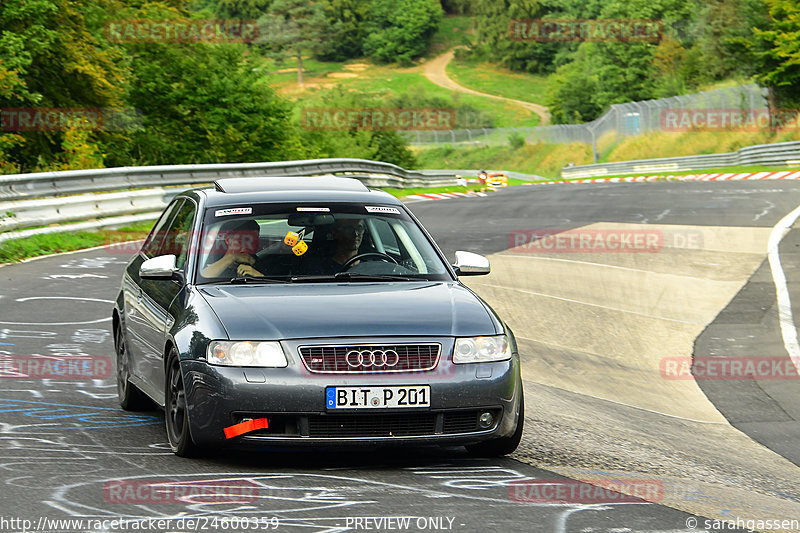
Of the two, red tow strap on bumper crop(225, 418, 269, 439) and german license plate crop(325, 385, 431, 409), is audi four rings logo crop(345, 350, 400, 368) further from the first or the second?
red tow strap on bumper crop(225, 418, 269, 439)

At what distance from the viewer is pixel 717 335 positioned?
13906 millimetres

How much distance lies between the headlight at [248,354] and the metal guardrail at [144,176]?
12886 mm

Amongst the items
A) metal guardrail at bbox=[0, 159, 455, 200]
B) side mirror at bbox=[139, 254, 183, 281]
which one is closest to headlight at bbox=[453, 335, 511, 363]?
side mirror at bbox=[139, 254, 183, 281]

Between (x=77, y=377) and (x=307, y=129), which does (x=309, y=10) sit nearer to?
(x=307, y=129)

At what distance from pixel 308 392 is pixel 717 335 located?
8788 mm

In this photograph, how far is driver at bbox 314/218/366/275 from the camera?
24.2ft

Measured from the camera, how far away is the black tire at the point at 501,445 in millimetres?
6645

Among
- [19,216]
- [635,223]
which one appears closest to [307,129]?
[635,223]

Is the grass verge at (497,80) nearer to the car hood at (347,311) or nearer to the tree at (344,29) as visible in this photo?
the tree at (344,29)

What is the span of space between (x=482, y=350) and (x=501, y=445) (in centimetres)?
59

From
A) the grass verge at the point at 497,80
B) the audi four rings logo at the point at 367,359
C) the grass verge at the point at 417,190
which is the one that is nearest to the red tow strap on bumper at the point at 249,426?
the audi four rings logo at the point at 367,359

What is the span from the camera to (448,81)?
171m

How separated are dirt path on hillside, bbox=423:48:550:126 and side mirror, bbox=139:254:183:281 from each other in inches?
5199

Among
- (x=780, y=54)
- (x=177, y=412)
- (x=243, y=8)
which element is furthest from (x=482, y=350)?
(x=243, y=8)
